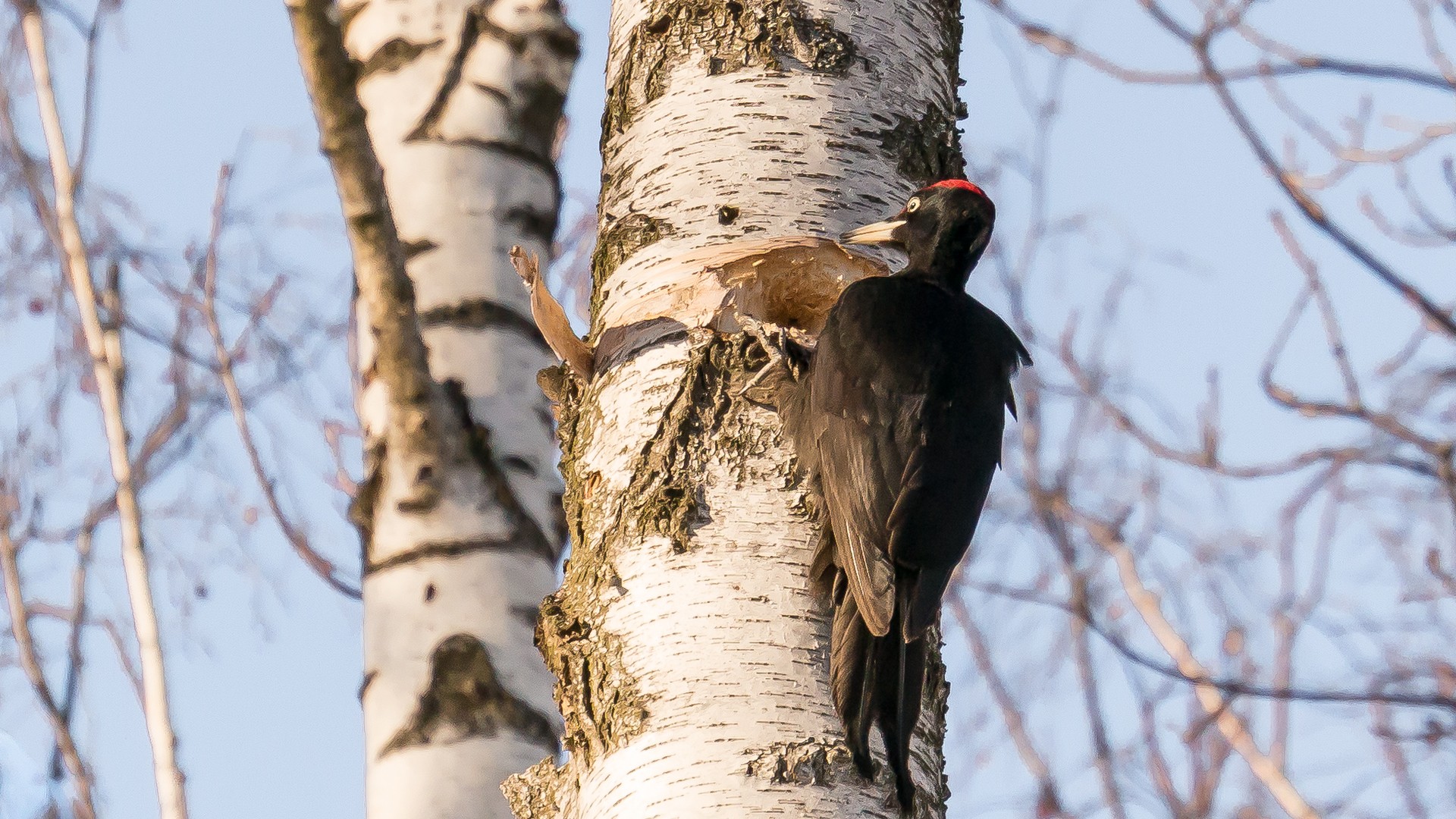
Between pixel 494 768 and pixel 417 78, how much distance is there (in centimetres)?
147

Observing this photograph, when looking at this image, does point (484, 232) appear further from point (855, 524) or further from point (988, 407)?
point (855, 524)

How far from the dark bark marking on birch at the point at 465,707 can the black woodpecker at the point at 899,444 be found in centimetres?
77

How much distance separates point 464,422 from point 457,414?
0.02 meters

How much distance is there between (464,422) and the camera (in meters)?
2.70

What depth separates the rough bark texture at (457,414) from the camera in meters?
2.46

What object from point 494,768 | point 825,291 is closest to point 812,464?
point 825,291

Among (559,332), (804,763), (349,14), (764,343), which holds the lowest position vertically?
(804,763)

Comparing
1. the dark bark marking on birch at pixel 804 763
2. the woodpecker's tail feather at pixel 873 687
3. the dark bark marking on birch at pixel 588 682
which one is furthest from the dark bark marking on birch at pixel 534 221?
the dark bark marking on birch at pixel 804 763

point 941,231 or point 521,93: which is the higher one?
point 521,93

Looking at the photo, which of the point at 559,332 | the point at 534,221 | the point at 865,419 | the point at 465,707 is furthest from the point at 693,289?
the point at 534,221

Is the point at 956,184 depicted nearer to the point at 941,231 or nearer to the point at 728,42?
the point at 941,231

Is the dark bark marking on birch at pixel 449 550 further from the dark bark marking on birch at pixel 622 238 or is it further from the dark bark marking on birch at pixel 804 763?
the dark bark marking on birch at pixel 804 763

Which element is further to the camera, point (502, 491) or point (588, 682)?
point (502, 491)

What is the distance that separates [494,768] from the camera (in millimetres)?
2410
